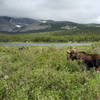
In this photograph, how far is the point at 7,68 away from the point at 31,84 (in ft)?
8.94

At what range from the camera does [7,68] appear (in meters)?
9.14

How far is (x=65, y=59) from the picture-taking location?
1068 centimetres

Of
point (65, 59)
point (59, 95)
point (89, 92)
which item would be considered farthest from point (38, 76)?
point (65, 59)

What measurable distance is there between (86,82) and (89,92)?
122 centimetres

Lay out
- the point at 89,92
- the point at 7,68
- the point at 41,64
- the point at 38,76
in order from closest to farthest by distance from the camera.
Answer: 1. the point at 89,92
2. the point at 38,76
3. the point at 7,68
4. the point at 41,64

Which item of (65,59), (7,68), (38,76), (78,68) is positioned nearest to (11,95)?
(38,76)

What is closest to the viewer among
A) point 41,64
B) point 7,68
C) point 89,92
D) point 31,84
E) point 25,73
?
point 89,92

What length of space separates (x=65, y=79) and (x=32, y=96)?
1683 millimetres

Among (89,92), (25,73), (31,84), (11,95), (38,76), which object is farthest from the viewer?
(25,73)

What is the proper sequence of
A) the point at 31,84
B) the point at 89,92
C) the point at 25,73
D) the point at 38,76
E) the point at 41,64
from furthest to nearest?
the point at 41,64
the point at 25,73
the point at 38,76
the point at 31,84
the point at 89,92

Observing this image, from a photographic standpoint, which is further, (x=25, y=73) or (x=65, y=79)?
(x=25, y=73)

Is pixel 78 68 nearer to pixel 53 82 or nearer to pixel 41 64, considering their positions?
pixel 41 64

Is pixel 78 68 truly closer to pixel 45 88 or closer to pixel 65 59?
pixel 65 59

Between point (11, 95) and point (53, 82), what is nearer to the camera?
point (11, 95)
